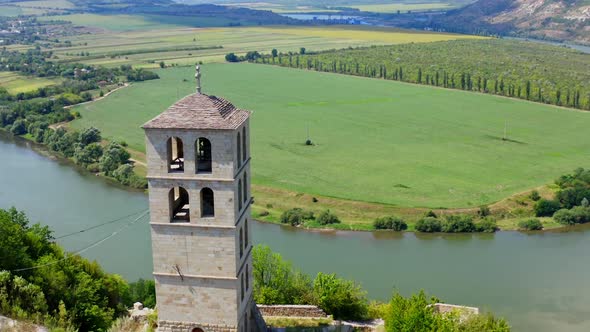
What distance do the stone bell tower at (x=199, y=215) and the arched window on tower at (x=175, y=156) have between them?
5 cm

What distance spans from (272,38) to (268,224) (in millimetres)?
122598

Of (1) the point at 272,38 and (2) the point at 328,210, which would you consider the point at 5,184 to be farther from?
(1) the point at 272,38

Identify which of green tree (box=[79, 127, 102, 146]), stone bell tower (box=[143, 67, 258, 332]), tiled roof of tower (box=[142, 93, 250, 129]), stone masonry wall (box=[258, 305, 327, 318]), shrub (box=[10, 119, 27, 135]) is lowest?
shrub (box=[10, 119, 27, 135])

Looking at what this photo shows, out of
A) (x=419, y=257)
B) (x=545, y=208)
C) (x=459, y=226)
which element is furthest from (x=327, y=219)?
(x=545, y=208)

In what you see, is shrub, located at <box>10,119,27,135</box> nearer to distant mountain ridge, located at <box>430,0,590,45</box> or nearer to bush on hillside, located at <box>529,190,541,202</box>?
bush on hillside, located at <box>529,190,541,202</box>

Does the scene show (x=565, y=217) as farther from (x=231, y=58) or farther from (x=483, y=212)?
(x=231, y=58)

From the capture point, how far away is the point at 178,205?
19.1 meters

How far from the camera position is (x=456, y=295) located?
1393 inches

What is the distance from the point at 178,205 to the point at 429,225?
96.1 ft

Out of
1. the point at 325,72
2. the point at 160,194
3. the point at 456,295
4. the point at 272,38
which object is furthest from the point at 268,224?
the point at 272,38

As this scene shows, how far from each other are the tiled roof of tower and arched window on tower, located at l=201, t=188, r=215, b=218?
1.91 meters

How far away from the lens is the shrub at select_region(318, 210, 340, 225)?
4644 cm

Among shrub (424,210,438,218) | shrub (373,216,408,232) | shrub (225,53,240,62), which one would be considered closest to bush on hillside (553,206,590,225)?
shrub (424,210,438,218)

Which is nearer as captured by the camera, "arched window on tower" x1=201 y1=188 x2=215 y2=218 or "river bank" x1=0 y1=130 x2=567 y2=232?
"arched window on tower" x1=201 y1=188 x2=215 y2=218
